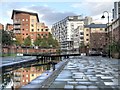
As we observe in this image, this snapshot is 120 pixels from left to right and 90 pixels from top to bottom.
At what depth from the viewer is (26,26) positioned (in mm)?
102562

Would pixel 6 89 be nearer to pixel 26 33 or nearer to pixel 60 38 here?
pixel 26 33

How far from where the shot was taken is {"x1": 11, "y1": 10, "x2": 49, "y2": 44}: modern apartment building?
101537mm

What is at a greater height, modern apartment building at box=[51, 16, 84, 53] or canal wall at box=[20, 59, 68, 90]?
modern apartment building at box=[51, 16, 84, 53]

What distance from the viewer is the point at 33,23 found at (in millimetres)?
106000

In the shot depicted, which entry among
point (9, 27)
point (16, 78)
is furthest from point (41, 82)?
point (9, 27)

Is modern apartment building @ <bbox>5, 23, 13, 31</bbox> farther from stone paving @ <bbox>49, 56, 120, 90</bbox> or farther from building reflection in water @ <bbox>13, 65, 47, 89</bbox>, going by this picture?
stone paving @ <bbox>49, 56, 120, 90</bbox>

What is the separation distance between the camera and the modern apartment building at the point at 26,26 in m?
102

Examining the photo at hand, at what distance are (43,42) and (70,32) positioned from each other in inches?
2406

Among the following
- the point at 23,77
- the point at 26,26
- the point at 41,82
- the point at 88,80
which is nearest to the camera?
the point at 41,82

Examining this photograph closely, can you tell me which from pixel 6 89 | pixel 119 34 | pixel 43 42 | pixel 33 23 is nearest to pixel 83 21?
pixel 33 23

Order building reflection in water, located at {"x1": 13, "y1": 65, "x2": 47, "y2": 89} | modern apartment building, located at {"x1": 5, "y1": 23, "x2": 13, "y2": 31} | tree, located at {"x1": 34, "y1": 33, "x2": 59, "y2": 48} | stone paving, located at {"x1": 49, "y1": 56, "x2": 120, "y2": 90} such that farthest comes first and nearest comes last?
1. modern apartment building, located at {"x1": 5, "y1": 23, "x2": 13, "y2": 31}
2. tree, located at {"x1": 34, "y1": 33, "x2": 59, "y2": 48}
3. building reflection in water, located at {"x1": 13, "y1": 65, "x2": 47, "y2": 89}
4. stone paving, located at {"x1": 49, "y1": 56, "x2": 120, "y2": 90}

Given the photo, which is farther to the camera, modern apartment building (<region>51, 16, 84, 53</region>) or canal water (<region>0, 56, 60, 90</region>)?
modern apartment building (<region>51, 16, 84, 53</region>)

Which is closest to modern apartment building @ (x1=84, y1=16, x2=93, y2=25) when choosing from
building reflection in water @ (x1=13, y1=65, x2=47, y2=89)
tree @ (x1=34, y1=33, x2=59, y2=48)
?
tree @ (x1=34, y1=33, x2=59, y2=48)

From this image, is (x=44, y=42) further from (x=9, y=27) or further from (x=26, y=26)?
(x=9, y=27)
